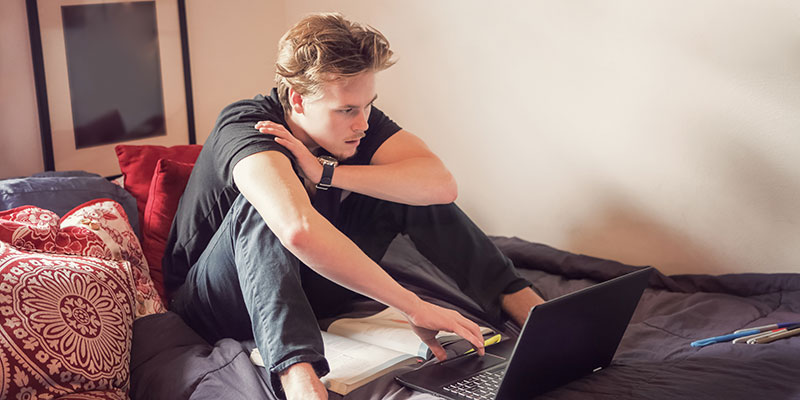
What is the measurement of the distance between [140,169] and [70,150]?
36 centimetres

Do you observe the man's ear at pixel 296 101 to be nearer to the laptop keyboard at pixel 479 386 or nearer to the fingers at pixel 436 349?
the fingers at pixel 436 349

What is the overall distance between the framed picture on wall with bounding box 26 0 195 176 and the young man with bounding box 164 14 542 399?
62 cm

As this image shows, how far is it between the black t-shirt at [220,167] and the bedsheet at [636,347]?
7.6 inches

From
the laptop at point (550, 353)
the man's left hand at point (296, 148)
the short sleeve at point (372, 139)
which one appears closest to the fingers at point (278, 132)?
the man's left hand at point (296, 148)

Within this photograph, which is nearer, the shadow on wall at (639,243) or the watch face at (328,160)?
the watch face at (328,160)

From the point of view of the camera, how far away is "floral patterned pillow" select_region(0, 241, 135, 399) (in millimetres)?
1123

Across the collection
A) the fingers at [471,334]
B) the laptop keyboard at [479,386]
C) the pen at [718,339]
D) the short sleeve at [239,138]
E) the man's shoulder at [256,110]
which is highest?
the man's shoulder at [256,110]

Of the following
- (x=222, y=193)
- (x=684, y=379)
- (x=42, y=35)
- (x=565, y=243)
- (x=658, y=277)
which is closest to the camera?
(x=684, y=379)

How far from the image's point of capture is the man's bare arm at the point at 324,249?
1241 millimetres

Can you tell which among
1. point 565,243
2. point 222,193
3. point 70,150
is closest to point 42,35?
point 70,150

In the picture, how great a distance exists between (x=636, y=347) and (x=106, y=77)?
5.56 ft

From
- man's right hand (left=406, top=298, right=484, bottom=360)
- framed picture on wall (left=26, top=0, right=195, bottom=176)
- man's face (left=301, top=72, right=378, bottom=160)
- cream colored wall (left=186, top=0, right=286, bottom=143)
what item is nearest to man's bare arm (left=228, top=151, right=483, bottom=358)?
man's right hand (left=406, top=298, right=484, bottom=360)

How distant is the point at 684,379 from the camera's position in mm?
1201

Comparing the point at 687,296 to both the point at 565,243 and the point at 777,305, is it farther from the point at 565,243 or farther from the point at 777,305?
the point at 565,243
